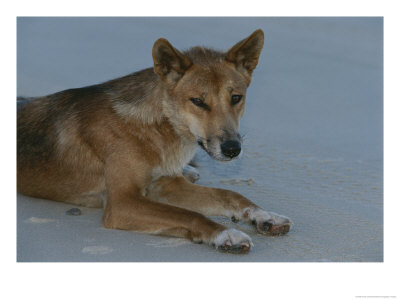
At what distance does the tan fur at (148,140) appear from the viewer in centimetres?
508

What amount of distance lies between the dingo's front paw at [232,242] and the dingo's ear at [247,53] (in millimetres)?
2006

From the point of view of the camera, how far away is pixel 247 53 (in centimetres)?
570

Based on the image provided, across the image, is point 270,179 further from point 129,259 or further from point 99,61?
point 99,61

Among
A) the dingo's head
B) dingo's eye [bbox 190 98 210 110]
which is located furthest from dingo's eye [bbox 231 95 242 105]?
dingo's eye [bbox 190 98 210 110]

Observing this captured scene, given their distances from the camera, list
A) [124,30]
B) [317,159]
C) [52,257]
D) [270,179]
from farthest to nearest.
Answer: [124,30] < [317,159] < [270,179] < [52,257]

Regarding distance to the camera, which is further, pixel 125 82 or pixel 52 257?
pixel 125 82

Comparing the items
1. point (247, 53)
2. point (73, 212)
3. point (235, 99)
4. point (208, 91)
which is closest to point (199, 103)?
point (208, 91)

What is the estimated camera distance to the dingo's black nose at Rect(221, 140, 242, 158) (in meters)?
4.92

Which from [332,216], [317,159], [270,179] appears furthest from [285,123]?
[332,216]

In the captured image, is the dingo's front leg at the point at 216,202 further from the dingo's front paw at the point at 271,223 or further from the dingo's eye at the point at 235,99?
the dingo's eye at the point at 235,99

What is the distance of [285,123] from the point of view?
929cm

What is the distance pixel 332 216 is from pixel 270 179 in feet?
4.67

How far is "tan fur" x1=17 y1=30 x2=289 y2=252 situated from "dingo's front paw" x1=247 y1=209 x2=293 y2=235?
0.02 m

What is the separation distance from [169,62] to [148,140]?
34.8 inches
